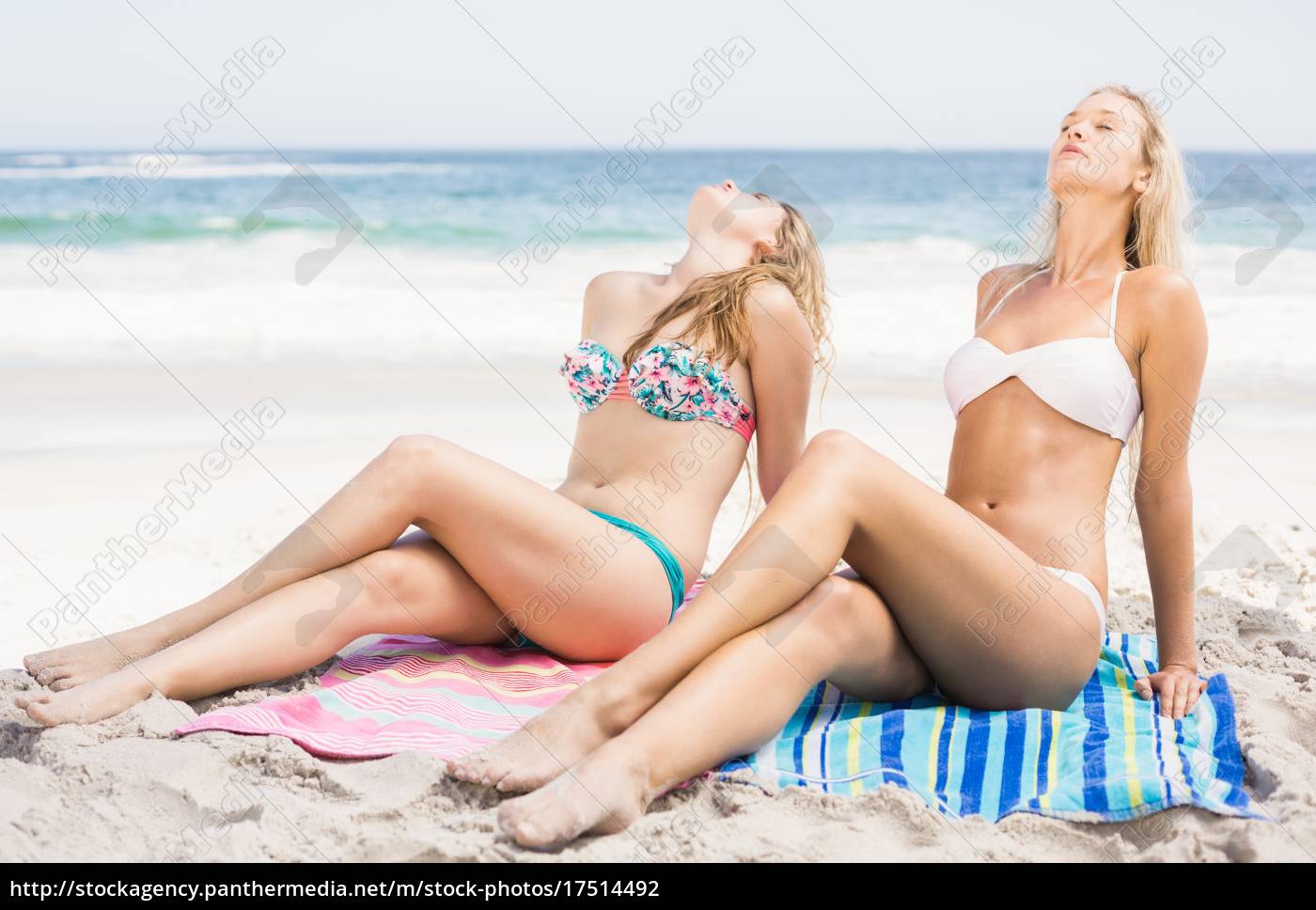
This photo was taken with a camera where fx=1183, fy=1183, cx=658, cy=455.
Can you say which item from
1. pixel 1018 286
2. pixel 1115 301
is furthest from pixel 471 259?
pixel 1115 301

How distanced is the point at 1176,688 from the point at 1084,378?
2.48 ft

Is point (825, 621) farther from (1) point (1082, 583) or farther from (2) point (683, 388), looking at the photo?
(2) point (683, 388)

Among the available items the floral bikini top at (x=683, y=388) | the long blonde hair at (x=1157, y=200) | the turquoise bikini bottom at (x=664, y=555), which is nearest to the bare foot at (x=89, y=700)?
the turquoise bikini bottom at (x=664, y=555)

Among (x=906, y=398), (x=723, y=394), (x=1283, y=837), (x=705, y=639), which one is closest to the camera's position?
(x=1283, y=837)

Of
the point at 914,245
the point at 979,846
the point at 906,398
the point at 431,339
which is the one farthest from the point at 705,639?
the point at 914,245

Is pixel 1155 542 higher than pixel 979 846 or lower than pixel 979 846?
higher

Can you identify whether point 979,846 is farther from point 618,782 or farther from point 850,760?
point 618,782

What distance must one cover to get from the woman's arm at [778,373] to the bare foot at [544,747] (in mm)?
1072

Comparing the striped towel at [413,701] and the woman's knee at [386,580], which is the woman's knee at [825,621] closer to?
the striped towel at [413,701]

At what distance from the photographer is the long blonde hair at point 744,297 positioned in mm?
3268

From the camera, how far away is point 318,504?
4.92 metres

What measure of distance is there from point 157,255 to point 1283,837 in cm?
1259

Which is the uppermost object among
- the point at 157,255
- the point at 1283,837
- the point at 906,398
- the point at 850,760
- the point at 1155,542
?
the point at 906,398

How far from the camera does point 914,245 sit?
1516 cm
